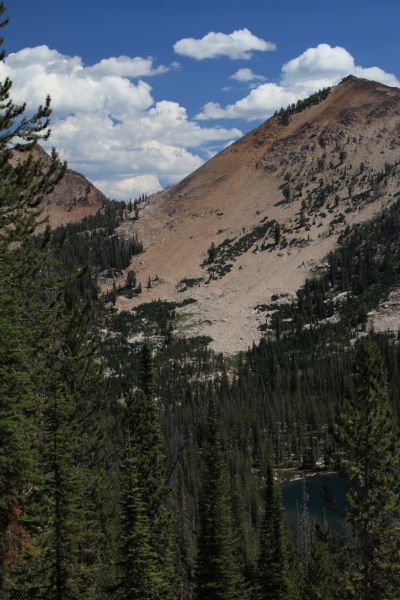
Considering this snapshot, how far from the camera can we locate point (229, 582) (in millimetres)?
35875

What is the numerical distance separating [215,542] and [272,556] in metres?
4.78

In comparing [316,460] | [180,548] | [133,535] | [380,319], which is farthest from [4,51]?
[380,319]

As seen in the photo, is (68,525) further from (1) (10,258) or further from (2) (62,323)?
(1) (10,258)

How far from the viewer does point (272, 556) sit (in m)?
38.9

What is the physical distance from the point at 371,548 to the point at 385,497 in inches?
73.6

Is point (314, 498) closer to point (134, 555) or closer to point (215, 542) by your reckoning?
point (215, 542)

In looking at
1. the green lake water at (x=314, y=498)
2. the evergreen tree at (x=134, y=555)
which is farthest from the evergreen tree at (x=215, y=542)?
the green lake water at (x=314, y=498)

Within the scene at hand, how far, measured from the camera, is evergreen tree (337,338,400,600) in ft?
70.6

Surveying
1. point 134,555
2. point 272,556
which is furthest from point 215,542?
point 134,555

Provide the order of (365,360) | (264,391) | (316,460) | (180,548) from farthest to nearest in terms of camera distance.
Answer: (264,391) → (316,460) → (180,548) → (365,360)

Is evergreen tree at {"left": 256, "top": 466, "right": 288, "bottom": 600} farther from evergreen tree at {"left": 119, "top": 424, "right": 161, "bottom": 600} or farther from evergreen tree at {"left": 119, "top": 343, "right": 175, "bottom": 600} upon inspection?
evergreen tree at {"left": 119, "top": 424, "right": 161, "bottom": 600}

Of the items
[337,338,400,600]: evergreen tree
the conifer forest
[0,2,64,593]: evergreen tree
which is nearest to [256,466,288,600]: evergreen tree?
the conifer forest

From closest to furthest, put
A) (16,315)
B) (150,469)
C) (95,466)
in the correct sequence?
(16,315)
(95,466)
(150,469)

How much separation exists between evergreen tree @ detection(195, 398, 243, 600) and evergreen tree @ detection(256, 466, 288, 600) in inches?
81.0
